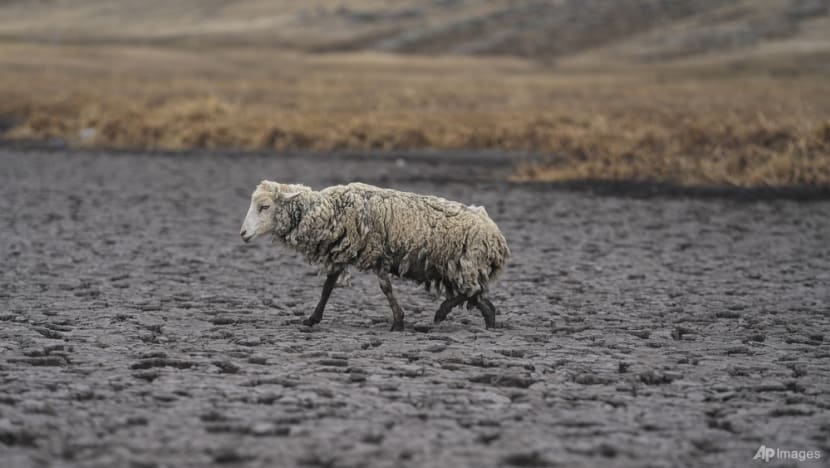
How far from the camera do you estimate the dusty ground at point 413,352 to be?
689 centimetres

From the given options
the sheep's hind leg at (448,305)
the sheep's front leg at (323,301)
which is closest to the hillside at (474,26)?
the sheep's hind leg at (448,305)

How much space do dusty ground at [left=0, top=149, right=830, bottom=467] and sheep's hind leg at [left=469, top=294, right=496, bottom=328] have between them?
12 centimetres

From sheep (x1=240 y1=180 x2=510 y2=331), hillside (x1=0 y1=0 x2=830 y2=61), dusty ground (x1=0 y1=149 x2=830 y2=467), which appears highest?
hillside (x1=0 y1=0 x2=830 y2=61)

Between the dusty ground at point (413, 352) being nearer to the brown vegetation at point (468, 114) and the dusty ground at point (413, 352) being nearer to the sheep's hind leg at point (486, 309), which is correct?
the sheep's hind leg at point (486, 309)

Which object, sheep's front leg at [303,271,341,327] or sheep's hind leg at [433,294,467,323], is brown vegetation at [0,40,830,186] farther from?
sheep's front leg at [303,271,341,327]

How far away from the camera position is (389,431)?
7105mm

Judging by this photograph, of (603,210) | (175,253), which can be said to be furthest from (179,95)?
(175,253)

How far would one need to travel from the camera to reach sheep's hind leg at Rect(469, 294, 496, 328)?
10852 mm

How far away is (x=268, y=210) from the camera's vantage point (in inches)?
416

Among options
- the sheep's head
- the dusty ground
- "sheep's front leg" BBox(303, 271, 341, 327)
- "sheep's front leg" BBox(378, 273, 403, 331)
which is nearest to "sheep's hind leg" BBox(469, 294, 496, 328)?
the dusty ground

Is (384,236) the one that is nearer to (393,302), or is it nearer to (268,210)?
(393,302)

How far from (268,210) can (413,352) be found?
210 cm

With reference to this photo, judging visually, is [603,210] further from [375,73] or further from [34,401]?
[375,73]

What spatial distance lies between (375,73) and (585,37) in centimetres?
4317
